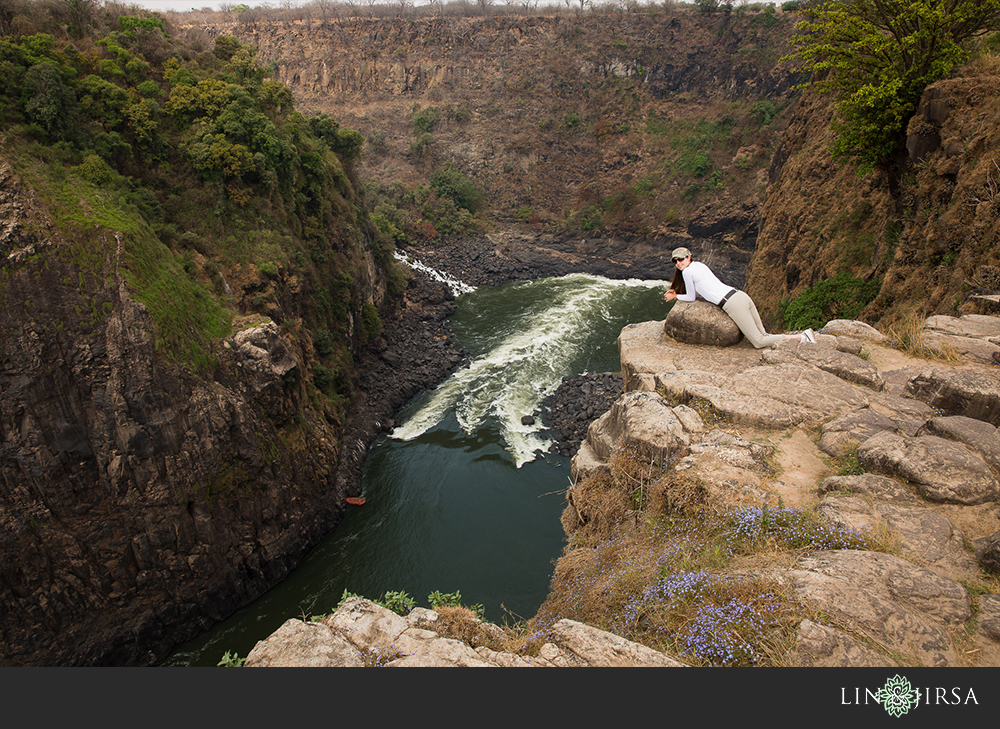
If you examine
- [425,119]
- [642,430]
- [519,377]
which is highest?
[425,119]

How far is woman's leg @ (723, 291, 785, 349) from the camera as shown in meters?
9.22

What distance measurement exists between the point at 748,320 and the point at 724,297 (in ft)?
2.03

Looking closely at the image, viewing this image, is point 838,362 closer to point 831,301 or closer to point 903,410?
point 903,410

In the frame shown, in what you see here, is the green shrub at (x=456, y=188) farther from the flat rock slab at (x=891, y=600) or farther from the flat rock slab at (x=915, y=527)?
the flat rock slab at (x=891, y=600)

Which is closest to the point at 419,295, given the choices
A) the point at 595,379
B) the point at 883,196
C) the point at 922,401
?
the point at 595,379

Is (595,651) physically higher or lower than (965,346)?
lower

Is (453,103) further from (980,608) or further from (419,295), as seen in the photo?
(980,608)

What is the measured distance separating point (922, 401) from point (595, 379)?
2364 cm

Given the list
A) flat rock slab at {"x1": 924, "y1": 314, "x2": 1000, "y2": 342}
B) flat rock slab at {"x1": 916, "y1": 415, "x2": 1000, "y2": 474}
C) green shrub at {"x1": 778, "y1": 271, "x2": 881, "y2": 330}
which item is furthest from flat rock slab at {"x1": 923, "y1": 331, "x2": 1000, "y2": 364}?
green shrub at {"x1": 778, "y1": 271, "x2": 881, "y2": 330}

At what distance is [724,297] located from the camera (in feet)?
30.3

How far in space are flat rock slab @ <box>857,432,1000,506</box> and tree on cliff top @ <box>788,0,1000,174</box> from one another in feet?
44.2

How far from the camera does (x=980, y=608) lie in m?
4.50

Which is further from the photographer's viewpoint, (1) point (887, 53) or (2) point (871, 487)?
(1) point (887, 53)

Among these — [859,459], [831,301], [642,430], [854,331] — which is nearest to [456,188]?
[831,301]
